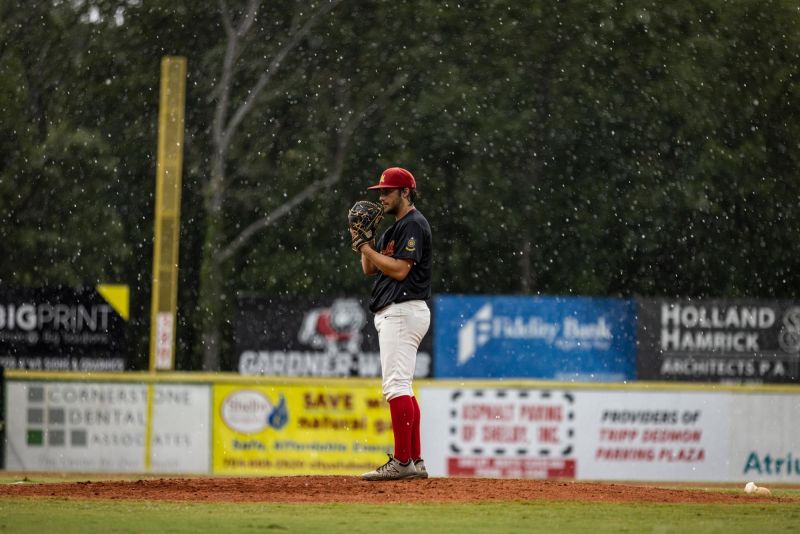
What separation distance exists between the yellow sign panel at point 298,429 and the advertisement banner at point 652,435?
8.07 ft

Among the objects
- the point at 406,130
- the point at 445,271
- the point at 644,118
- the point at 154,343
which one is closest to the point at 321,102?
the point at 406,130

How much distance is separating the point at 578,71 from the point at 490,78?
5.81 ft

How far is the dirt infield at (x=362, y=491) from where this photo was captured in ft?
25.9

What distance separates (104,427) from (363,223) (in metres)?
9.43

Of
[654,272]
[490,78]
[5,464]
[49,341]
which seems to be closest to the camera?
[5,464]

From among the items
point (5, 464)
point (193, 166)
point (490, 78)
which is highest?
point (490, 78)

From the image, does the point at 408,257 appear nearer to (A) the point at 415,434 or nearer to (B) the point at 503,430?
(A) the point at 415,434

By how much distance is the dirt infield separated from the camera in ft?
25.9

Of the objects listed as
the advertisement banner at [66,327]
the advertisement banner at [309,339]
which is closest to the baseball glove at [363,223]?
the advertisement banner at [66,327]

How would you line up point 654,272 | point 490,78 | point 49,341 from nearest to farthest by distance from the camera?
point 49,341, point 654,272, point 490,78

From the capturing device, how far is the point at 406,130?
28047 mm

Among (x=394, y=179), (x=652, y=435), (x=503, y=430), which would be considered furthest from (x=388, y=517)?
(x=652, y=435)

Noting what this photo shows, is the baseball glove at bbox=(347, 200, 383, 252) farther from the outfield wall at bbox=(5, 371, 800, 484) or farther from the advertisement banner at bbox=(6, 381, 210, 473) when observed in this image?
the advertisement banner at bbox=(6, 381, 210, 473)

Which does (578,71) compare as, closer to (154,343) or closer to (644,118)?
(644,118)
